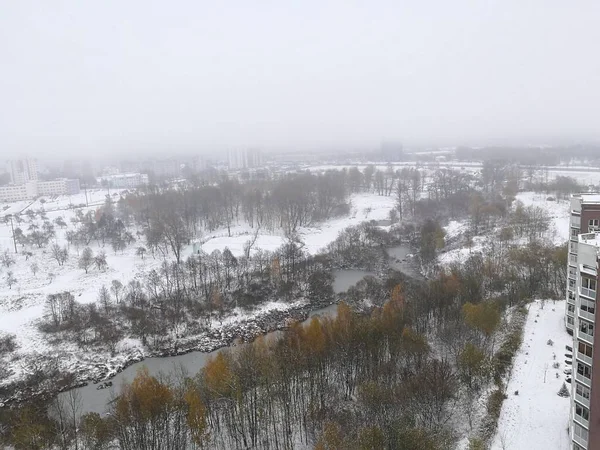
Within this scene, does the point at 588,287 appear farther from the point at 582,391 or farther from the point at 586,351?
the point at 582,391

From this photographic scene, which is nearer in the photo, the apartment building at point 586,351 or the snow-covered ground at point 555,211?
the apartment building at point 586,351

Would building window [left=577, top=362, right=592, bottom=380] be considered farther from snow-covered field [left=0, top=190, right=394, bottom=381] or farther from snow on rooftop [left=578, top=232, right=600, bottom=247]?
snow-covered field [left=0, top=190, right=394, bottom=381]

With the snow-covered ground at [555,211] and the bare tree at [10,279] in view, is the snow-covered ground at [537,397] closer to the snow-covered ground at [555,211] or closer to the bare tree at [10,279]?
the snow-covered ground at [555,211]

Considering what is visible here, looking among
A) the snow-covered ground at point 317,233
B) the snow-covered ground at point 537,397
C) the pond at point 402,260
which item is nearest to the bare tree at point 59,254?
Result: the snow-covered ground at point 317,233

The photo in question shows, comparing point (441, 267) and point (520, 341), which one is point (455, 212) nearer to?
point (441, 267)

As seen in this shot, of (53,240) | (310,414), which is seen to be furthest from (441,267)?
(53,240)

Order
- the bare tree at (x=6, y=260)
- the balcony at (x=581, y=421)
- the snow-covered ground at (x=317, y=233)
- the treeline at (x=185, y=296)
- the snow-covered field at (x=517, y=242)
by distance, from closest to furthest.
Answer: the balcony at (x=581, y=421)
the treeline at (x=185, y=296)
the snow-covered field at (x=517, y=242)
the bare tree at (x=6, y=260)
the snow-covered ground at (x=317, y=233)

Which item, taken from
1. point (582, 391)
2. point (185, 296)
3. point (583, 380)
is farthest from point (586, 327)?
point (185, 296)
